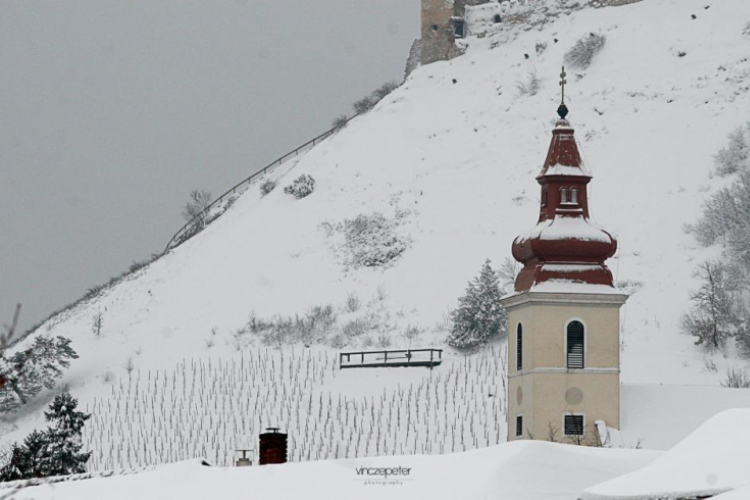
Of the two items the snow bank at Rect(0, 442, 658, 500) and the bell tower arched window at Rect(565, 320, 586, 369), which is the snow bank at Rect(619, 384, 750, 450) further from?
the snow bank at Rect(0, 442, 658, 500)

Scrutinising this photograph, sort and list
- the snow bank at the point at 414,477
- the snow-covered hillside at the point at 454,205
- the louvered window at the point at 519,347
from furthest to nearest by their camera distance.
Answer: the snow-covered hillside at the point at 454,205, the louvered window at the point at 519,347, the snow bank at the point at 414,477

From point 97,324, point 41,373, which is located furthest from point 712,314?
point 97,324

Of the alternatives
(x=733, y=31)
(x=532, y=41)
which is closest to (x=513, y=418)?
(x=733, y=31)

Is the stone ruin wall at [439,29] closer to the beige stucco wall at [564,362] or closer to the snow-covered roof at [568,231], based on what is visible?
the snow-covered roof at [568,231]

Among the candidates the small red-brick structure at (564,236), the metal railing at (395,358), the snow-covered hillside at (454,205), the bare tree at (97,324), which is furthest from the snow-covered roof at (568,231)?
the bare tree at (97,324)

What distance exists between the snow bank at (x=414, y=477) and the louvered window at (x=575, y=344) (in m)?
21.6

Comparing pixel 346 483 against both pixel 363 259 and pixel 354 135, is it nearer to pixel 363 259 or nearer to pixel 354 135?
pixel 363 259

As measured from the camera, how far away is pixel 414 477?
85.9 ft

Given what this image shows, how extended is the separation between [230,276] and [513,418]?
37141 mm

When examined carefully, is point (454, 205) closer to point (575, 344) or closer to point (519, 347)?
point (519, 347)

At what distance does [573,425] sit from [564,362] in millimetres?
1644

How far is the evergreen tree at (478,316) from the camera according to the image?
231ft

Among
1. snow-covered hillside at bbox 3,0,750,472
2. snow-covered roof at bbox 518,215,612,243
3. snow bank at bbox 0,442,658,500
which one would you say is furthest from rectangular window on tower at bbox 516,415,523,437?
snow bank at bbox 0,442,658,500

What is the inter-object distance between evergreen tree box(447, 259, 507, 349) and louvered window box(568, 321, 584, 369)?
70.8 feet
